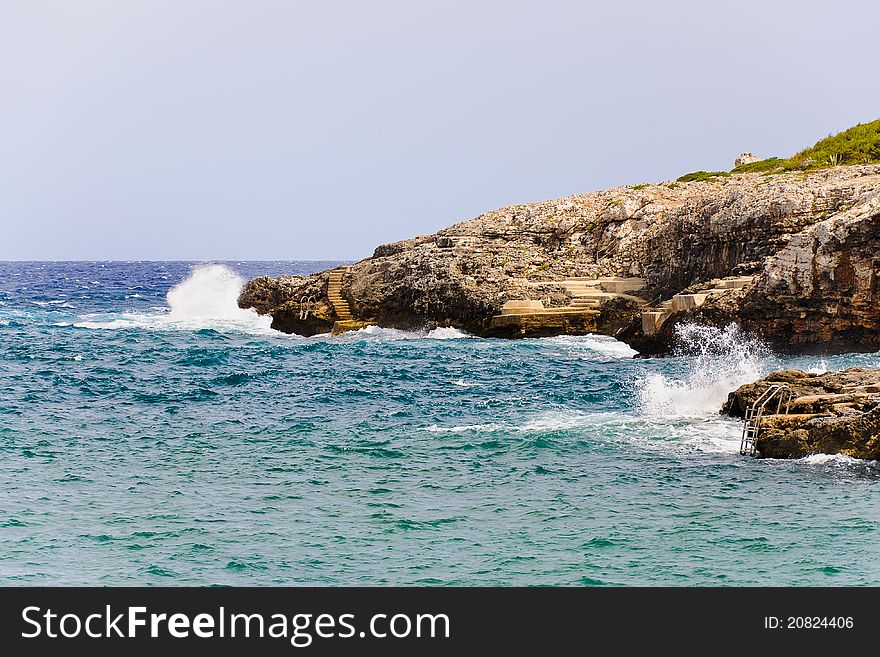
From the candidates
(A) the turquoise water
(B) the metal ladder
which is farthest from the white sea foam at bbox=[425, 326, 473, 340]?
(B) the metal ladder

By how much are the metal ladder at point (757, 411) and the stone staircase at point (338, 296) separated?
3298 centimetres

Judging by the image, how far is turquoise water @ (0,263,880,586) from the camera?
1538cm

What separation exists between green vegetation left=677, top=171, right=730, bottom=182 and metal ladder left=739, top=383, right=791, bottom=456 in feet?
143

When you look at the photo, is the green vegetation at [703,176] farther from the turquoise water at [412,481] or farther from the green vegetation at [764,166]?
the turquoise water at [412,481]

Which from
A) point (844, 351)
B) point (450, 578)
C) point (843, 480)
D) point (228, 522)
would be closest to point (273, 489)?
point (228, 522)

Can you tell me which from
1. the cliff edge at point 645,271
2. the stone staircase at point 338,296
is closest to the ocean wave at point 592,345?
the cliff edge at point 645,271

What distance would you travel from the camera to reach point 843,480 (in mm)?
19688

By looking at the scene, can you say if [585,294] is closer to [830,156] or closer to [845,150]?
[830,156]

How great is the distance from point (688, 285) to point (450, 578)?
1492 inches

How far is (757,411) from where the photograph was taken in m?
25.1

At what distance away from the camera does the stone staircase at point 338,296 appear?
55744mm

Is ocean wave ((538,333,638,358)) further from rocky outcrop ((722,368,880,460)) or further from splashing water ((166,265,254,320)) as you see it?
splashing water ((166,265,254,320))

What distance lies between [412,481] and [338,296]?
36.7m

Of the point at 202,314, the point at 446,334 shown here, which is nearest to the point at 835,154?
the point at 446,334
